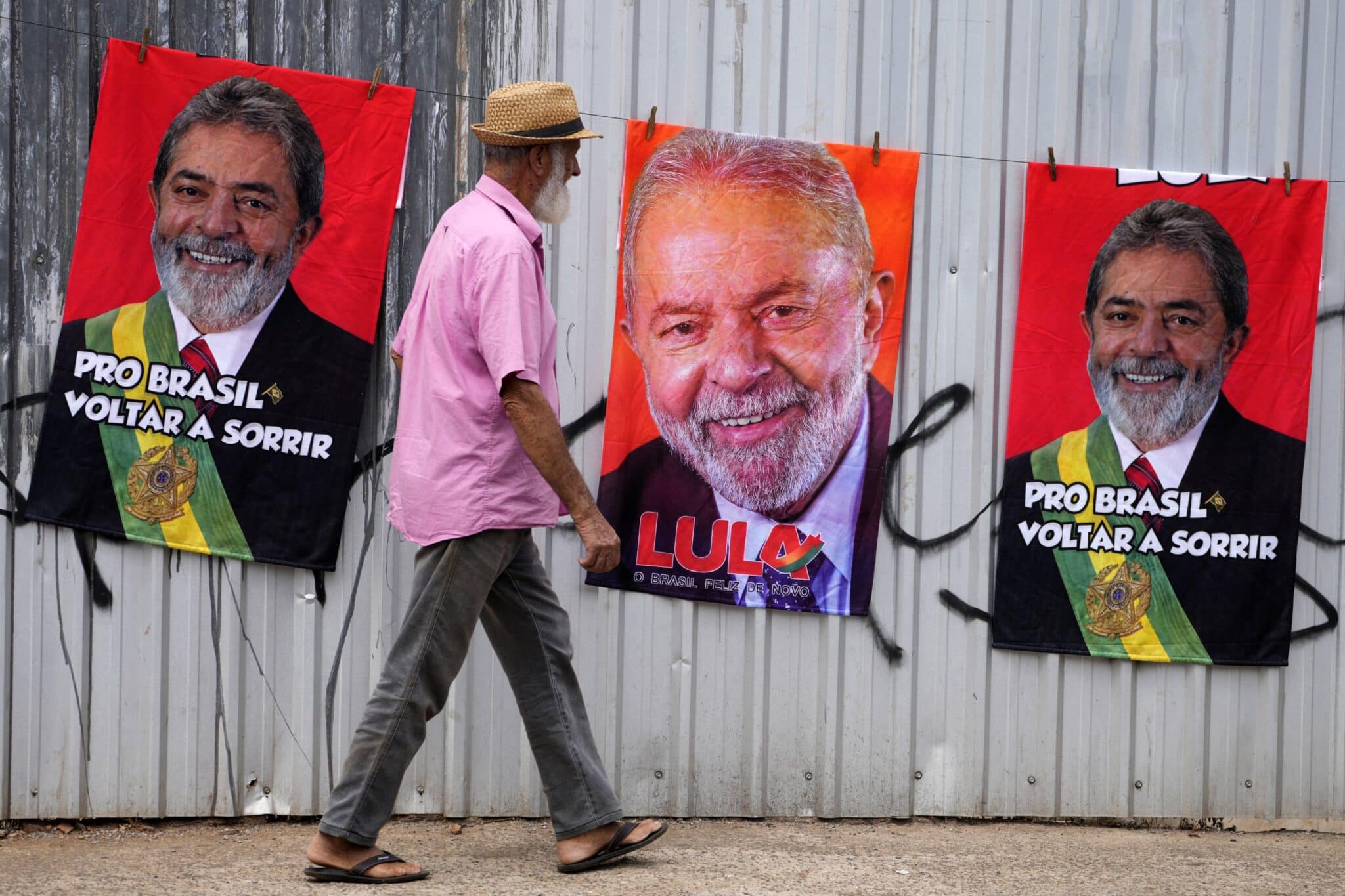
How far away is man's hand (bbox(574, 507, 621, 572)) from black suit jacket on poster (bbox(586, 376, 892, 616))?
0.83m

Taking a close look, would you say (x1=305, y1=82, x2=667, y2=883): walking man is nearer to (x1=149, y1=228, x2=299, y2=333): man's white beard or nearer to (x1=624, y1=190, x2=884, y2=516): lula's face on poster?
(x1=624, y1=190, x2=884, y2=516): lula's face on poster

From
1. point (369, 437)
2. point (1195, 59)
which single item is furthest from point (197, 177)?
point (1195, 59)

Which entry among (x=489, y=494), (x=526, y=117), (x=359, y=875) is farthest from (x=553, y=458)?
(x=359, y=875)

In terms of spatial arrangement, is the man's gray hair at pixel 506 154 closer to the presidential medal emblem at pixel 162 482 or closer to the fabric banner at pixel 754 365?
the fabric banner at pixel 754 365

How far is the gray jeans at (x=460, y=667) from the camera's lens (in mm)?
3359

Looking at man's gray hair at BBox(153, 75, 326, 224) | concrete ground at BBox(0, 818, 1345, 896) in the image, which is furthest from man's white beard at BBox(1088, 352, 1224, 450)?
man's gray hair at BBox(153, 75, 326, 224)

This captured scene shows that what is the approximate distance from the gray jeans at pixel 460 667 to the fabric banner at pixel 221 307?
82 cm

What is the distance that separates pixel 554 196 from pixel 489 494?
841mm

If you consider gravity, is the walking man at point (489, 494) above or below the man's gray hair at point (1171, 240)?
below

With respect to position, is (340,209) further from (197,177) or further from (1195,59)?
(1195,59)

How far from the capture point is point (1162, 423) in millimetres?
4301

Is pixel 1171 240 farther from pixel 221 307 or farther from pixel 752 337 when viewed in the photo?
pixel 221 307

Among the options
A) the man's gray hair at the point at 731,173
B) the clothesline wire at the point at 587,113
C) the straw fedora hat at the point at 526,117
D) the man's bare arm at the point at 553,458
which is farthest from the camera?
the man's gray hair at the point at 731,173

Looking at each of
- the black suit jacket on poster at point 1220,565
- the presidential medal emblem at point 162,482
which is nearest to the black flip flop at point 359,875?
the presidential medal emblem at point 162,482
